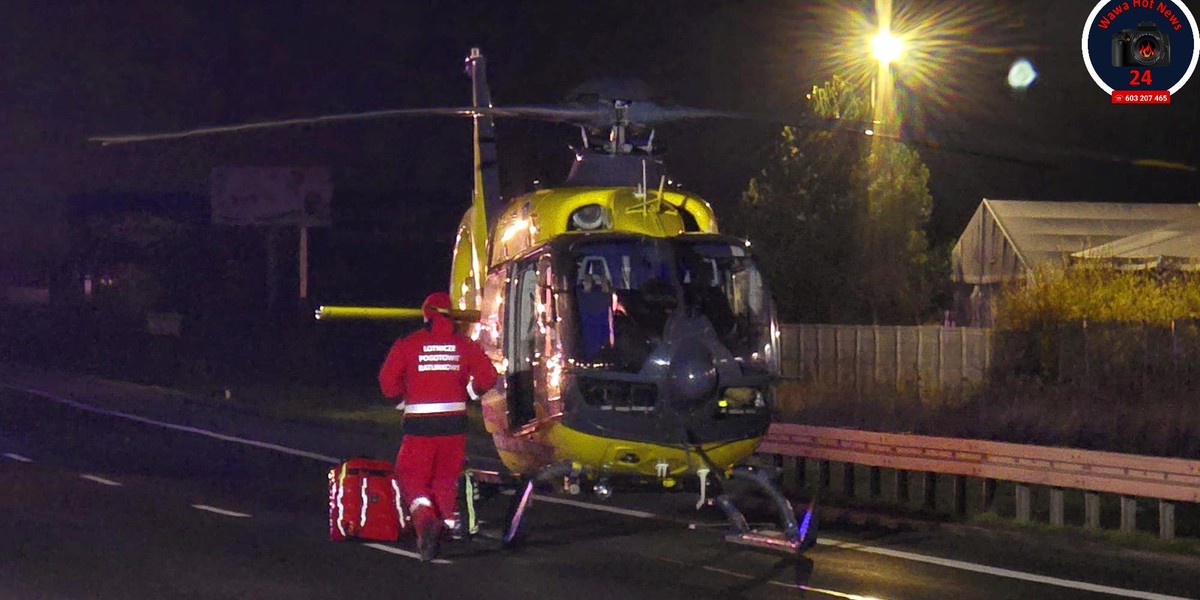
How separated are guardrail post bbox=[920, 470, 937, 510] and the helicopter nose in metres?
4.32

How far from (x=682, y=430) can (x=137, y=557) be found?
445 centimetres

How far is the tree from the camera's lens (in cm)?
3219

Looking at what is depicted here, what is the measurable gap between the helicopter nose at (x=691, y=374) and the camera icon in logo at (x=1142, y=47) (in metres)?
8.82

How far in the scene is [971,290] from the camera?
131 ft

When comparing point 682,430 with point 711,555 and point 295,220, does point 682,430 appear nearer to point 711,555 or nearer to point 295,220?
point 711,555

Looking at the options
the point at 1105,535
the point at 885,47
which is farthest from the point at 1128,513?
the point at 885,47

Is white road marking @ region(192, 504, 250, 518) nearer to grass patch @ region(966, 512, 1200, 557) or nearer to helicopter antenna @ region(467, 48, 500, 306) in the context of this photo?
helicopter antenna @ region(467, 48, 500, 306)

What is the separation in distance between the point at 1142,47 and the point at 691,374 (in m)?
9.53

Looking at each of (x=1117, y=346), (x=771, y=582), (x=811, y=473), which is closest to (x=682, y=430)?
(x=771, y=582)

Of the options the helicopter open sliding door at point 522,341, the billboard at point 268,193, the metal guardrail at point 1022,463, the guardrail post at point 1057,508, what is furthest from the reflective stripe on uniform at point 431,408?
the billboard at point 268,193

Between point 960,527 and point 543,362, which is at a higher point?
point 543,362

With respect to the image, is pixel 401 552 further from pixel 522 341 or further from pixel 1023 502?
pixel 1023 502

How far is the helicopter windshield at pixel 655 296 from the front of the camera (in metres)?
12.1

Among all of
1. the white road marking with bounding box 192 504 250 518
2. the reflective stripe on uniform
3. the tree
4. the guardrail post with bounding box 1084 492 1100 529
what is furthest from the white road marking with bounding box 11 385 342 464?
the tree
